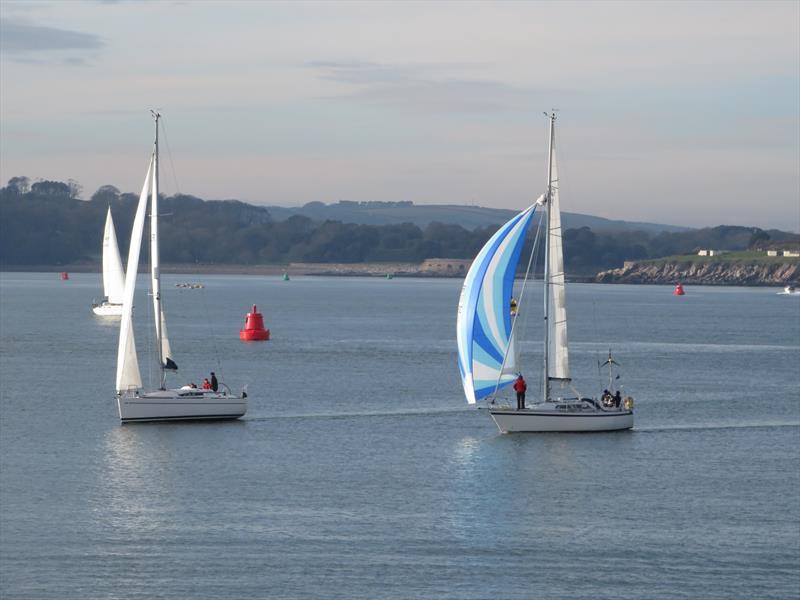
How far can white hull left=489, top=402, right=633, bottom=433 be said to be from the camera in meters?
46.3

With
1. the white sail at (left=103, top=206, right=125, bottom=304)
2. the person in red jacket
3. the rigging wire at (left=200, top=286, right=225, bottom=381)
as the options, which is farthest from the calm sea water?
the white sail at (left=103, top=206, right=125, bottom=304)

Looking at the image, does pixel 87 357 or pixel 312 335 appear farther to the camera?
pixel 312 335

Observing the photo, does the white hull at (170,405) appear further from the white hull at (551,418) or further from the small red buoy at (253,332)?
the small red buoy at (253,332)

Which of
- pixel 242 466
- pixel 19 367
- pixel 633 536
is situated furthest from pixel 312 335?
pixel 633 536

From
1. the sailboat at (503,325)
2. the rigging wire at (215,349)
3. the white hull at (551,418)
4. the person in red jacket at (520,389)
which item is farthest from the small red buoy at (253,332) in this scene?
the person in red jacket at (520,389)

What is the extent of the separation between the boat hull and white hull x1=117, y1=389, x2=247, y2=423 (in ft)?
32.9

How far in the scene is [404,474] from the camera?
40.8m

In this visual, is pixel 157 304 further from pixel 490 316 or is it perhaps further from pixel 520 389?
pixel 520 389

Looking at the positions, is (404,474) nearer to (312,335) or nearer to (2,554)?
(2,554)

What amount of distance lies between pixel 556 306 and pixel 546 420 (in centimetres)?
382

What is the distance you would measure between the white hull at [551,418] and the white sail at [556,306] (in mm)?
1268

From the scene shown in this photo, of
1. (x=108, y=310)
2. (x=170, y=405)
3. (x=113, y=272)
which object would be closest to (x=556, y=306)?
(x=170, y=405)

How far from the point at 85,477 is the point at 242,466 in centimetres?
450

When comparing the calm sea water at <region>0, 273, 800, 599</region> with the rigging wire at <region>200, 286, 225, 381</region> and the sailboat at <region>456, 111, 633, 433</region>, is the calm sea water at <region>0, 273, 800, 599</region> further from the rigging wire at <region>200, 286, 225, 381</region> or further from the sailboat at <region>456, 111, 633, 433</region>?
the sailboat at <region>456, 111, 633, 433</region>
